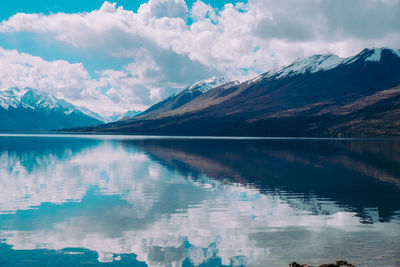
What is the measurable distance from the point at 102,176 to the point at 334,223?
144ft

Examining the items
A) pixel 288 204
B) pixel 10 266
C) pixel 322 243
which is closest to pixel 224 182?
pixel 288 204

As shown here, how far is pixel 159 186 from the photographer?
54.0 meters

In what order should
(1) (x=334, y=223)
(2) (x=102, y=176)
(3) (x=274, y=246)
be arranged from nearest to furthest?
(3) (x=274, y=246)
(1) (x=334, y=223)
(2) (x=102, y=176)

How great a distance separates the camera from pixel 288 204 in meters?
41.2

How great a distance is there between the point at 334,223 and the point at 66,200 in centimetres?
2999

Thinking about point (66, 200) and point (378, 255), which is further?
point (66, 200)

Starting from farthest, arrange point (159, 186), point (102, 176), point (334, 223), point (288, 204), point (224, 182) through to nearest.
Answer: point (102, 176), point (224, 182), point (159, 186), point (288, 204), point (334, 223)

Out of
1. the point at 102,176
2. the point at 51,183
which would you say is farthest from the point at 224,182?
the point at 51,183

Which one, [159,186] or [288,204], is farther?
[159,186]

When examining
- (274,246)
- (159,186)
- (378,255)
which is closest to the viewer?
(378,255)

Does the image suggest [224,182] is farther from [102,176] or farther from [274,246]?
[274,246]

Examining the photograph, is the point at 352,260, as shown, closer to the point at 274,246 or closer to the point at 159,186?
the point at 274,246

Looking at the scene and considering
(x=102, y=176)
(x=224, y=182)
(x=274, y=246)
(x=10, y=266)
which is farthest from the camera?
(x=102, y=176)

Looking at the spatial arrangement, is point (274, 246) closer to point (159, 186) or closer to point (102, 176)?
point (159, 186)
